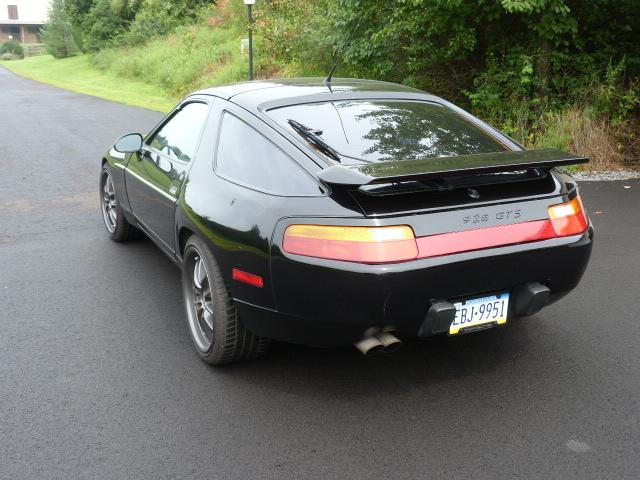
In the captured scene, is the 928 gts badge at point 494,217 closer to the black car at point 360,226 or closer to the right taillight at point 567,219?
the black car at point 360,226

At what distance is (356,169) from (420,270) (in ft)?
1.68

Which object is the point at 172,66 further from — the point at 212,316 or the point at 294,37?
the point at 212,316

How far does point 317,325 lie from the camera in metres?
2.96

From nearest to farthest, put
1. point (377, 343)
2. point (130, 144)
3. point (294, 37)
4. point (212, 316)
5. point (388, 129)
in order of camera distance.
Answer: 1. point (377, 343)
2. point (212, 316)
3. point (388, 129)
4. point (130, 144)
5. point (294, 37)

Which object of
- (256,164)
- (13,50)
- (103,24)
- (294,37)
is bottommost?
(256,164)

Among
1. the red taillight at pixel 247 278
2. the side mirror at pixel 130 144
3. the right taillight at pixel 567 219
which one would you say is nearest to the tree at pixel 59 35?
the side mirror at pixel 130 144

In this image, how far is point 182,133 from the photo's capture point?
440cm

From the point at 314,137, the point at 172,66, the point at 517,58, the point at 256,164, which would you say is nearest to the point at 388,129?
the point at 314,137

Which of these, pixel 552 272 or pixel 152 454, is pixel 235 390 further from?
pixel 552 272

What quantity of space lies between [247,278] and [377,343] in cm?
69

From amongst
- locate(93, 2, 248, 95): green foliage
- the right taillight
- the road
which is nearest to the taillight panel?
the right taillight

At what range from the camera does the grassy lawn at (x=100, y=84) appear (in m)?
21.4

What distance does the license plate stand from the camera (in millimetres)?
3004

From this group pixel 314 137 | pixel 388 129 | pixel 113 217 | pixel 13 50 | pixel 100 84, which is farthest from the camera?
pixel 13 50
